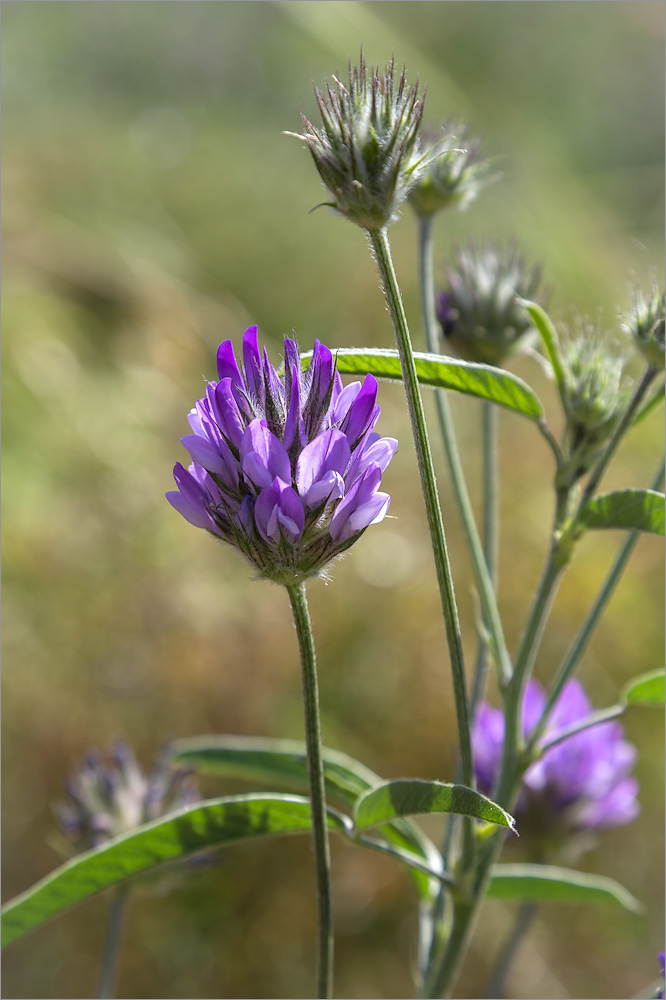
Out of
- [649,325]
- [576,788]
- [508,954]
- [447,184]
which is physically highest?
[447,184]

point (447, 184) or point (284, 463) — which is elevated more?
point (447, 184)

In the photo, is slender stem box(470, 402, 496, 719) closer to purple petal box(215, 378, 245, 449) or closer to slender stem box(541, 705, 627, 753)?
slender stem box(541, 705, 627, 753)

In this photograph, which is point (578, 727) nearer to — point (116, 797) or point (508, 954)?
point (508, 954)

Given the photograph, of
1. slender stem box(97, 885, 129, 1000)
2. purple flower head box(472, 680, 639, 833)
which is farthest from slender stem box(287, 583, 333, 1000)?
purple flower head box(472, 680, 639, 833)

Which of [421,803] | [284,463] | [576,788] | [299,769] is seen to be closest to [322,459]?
[284,463]

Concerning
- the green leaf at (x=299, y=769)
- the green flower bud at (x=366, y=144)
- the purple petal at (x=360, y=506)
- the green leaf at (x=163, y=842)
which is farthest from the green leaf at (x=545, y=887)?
the green flower bud at (x=366, y=144)

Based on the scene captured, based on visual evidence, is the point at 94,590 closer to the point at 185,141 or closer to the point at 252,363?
the point at 252,363

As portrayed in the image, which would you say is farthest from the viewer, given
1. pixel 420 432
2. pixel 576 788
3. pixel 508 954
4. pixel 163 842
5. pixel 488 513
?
pixel 576 788
